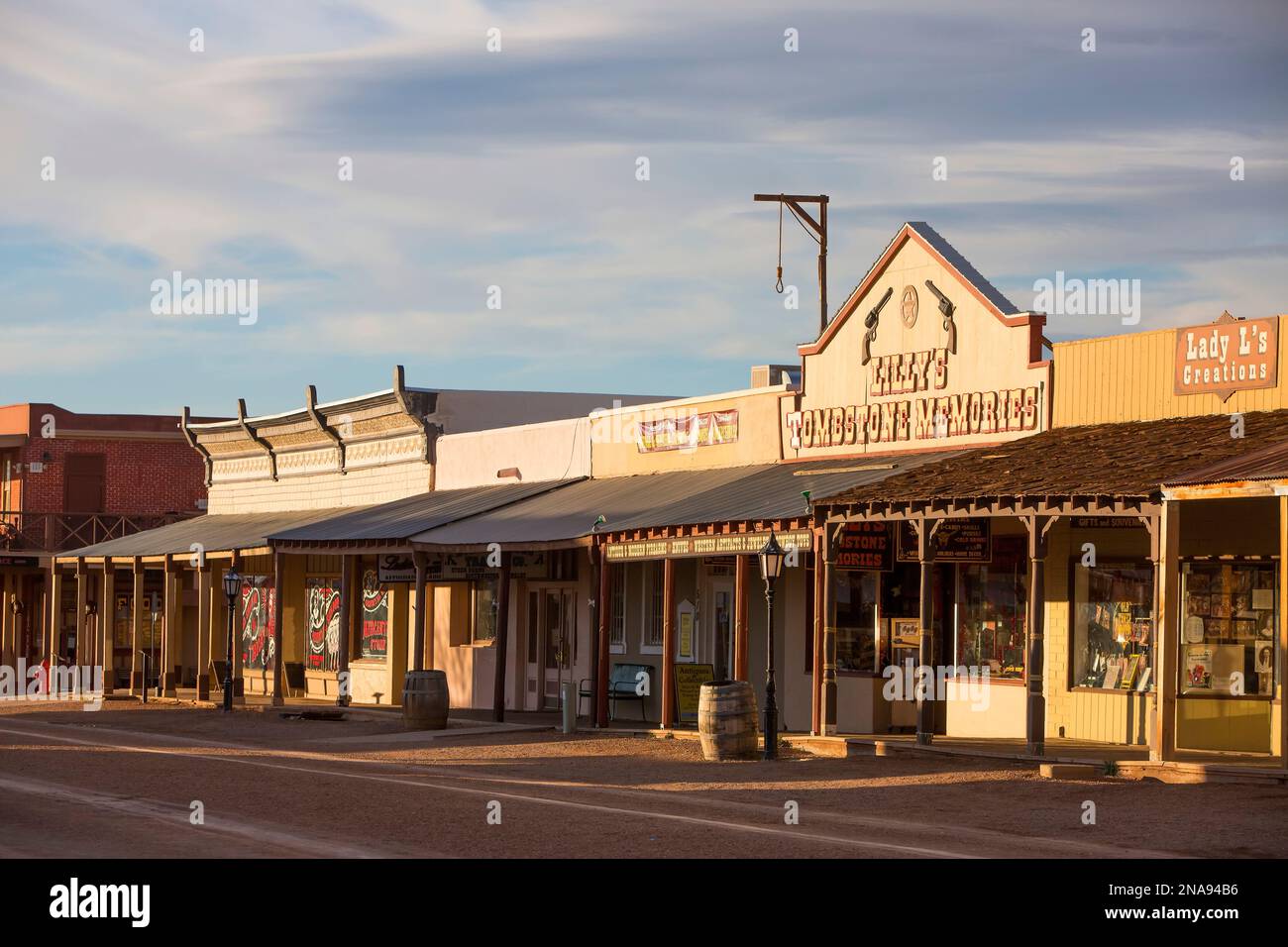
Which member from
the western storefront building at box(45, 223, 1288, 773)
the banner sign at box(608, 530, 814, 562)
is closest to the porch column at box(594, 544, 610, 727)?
the western storefront building at box(45, 223, 1288, 773)

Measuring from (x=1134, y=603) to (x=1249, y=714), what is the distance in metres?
2.12

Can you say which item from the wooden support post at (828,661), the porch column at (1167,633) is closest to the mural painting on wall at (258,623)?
the wooden support post at (828,661)

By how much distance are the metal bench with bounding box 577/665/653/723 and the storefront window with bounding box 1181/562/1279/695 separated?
9935 mm

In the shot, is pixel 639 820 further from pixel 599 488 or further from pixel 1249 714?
pixel 599 488

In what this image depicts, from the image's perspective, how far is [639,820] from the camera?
1548cm

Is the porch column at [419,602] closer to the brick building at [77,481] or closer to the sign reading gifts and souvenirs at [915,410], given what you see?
the sign reading gifts and souvenirs at [915,410]

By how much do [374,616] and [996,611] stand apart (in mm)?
16108

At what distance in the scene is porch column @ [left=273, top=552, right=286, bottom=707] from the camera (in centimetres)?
3397

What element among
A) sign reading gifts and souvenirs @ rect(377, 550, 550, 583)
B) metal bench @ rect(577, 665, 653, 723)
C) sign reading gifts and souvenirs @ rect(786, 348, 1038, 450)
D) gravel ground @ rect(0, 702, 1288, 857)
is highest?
sign reading gifts and souvenirs @ rect(786, 348, 1038, 450)

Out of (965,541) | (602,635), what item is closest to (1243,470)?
(965,541)

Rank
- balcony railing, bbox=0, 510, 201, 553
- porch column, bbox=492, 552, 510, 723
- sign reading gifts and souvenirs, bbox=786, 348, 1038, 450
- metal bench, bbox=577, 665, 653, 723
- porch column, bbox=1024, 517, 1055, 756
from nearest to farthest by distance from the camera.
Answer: porch column, bbox=1024, 517, 1055, 756 → sign reading gifts and souvenirs, bbox=786, 348, 1038, 450 → porch column, bbox=492, 552, 510, 723 → metal bench, bbox=577, 665, 653, 723 → balcony railing, bbox=0, 510, 201, 553

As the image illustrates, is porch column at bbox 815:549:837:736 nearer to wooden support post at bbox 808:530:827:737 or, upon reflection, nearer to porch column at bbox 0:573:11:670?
wooden support post at bbox 808:530:827:737

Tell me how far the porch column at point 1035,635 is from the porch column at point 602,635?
764 centimetres
